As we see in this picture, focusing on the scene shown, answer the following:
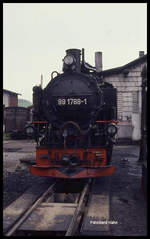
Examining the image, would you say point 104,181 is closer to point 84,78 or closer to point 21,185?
point 21,185

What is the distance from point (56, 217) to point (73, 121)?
127 inches

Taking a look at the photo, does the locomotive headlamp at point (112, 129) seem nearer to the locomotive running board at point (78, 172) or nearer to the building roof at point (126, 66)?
the locomotive running board at point (78, 172)

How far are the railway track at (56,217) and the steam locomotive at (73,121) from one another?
0.97 meters

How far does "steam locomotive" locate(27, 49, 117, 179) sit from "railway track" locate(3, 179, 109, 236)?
38.2 inches

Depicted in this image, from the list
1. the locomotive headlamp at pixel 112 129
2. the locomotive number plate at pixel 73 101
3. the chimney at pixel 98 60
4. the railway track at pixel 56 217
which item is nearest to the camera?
the railway track at pixel 56 217

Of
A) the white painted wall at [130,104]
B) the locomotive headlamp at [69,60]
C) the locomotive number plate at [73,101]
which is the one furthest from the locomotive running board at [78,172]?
the white painted wall at [130,104]

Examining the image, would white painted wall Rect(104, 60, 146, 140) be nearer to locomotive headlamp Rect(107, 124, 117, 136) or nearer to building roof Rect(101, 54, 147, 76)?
building roof Rect(101, 54, 147, 76)

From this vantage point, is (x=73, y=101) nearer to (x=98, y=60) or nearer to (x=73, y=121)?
(x=73, y=121)

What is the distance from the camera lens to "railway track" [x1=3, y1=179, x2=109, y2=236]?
436cm

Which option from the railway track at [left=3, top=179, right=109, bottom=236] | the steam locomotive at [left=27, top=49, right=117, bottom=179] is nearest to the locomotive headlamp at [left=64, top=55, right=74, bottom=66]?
the steam locomotive at [left=27, top=49, right=117, bottom=179]

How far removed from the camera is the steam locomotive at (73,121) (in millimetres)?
7070

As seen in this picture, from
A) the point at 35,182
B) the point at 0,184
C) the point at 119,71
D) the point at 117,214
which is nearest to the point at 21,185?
the point at 35,182

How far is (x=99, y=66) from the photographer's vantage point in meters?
19.0

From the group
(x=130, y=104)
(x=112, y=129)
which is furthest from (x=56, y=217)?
(x=130, y=104)
